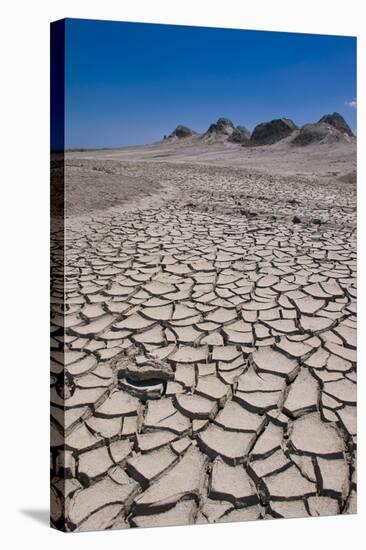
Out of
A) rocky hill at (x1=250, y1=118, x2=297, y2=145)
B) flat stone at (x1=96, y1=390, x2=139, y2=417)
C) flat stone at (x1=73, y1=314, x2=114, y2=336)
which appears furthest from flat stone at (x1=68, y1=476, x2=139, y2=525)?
rocky hill at (x1=250, y1=118, x2=297, y2=145)

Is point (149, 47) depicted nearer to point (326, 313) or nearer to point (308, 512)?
point (326, 313)

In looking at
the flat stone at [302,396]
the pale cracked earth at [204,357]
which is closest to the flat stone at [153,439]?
the pale cracked earth at [204,357]

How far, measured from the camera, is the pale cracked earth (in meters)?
1.77

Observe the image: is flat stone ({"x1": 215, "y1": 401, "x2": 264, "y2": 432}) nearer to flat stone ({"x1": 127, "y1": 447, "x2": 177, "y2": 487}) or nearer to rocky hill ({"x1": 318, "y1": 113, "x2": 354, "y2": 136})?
flat stone ({"x1": 127, "y1": 447, "x2": 177, "y2": 487})

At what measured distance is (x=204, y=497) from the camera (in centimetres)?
176

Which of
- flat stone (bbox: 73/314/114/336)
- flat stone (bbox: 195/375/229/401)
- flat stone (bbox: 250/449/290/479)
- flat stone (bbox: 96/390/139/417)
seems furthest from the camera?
flat stone (bbox: 73/314/114/336)

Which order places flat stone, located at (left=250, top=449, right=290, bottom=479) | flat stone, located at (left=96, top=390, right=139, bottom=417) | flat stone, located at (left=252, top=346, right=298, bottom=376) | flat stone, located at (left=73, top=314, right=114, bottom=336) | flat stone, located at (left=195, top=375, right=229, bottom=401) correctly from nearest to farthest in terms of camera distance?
flat stone, located at (left=250, top=449, right=290, bottom=479)
flat stone, located at (left=96, top=390, right=139, bottom=417)
flat stone, located at (left=195, top=375, right=229, bottom=401)
flat stone, located at (left=252, top=346, right=298, bottom=376)
flat stone, located at (left=73, top=314, right=114, bottom=336)

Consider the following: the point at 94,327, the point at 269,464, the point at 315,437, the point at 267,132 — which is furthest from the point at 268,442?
the point at 267,132

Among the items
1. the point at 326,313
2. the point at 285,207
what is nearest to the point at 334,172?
the point at 285,207

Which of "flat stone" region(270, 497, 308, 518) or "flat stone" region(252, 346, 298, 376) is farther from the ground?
"flat stone" region(252, 346, 298, 376)

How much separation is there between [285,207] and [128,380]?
1.52 metres

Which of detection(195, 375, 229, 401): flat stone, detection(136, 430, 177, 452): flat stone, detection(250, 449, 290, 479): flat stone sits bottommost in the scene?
detection(250, 449, 290, 479): flat stone

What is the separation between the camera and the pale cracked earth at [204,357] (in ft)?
5.81

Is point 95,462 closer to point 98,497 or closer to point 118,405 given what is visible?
point 98,497
